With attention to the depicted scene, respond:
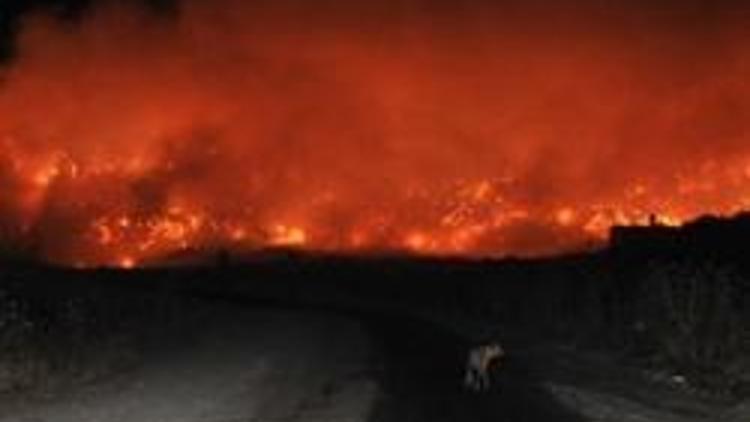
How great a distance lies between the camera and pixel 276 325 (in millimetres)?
56594

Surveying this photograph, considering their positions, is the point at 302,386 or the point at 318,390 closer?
the point at 318,390

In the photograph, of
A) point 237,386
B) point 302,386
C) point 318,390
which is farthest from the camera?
point 237,386

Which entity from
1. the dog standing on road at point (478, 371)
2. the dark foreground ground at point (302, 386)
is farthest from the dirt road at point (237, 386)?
the dog standing on road at point (478, 371)

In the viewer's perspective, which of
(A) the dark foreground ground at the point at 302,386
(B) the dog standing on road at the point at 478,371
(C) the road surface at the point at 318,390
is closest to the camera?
(C) the road surface at the point at 318,390

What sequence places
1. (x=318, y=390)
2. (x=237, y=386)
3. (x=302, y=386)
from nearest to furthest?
1. (x=318, y=390)
2. (x=302, y=386)
3. (x=237, y=386)

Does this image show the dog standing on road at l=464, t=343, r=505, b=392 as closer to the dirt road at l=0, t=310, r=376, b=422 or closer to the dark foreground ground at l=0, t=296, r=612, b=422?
the dark foreground ground at l=0, t=296, r=612, b=422

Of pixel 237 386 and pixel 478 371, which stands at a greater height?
pixel 478 371

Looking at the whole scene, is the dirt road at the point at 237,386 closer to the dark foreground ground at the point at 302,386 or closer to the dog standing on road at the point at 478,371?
the dark foreground ground at the point at 302,386

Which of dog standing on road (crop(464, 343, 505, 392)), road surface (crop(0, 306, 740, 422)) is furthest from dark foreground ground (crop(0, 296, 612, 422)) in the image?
dog standing on road (crop(464, 343, 505, 392))

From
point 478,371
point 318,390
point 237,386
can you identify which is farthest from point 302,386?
point 478,371

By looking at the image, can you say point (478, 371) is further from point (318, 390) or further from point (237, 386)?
point (237, 386)

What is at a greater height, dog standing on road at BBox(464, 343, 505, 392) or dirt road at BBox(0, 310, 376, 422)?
dog standing on road at BBox(464, 343, 505, 392)

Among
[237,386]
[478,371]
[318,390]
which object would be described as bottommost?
[237,386]

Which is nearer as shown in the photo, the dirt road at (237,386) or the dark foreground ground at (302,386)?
the dark foreground ground at (302,386)
